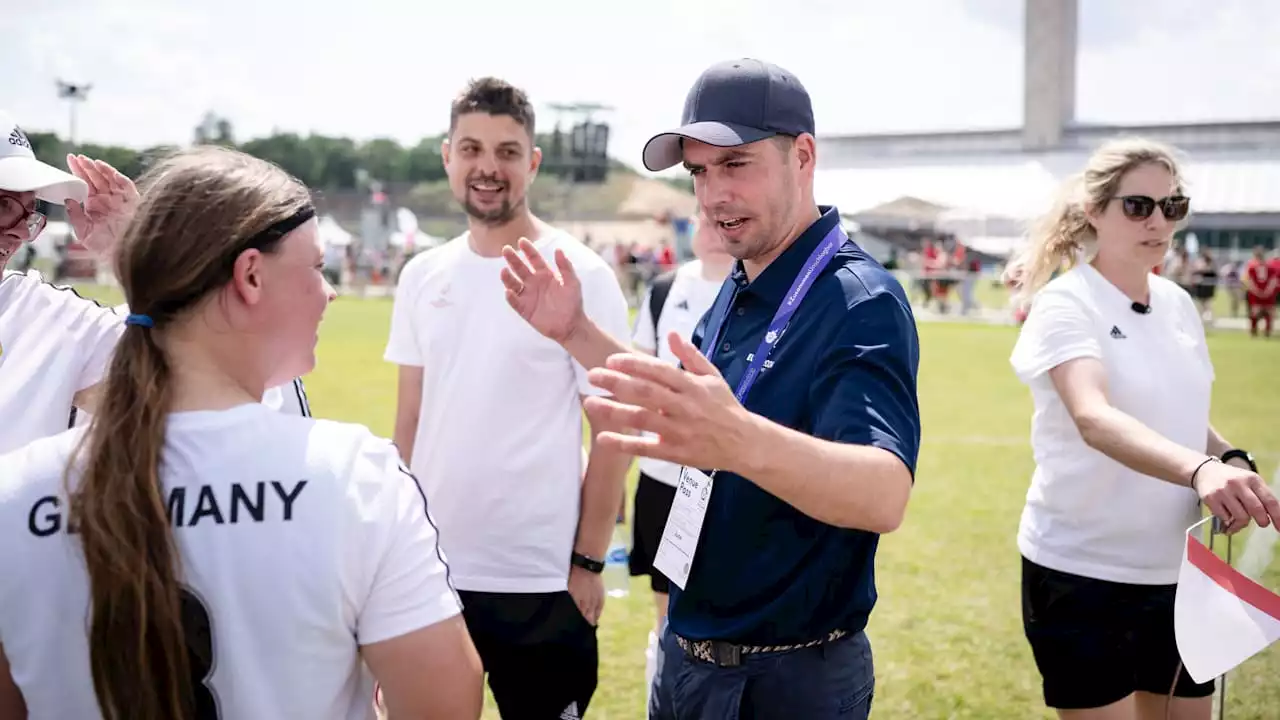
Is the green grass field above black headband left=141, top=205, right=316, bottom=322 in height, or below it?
below

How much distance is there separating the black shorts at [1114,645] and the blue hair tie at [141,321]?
293 cm

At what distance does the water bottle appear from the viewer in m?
6.11

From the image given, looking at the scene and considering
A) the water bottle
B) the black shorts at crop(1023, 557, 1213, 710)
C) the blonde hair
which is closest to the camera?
the black shorts at crop(1023, 557, 1213, 710)

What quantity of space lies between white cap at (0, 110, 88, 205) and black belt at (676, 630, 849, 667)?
2.17 metres

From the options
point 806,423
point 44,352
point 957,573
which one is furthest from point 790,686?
point 957,573

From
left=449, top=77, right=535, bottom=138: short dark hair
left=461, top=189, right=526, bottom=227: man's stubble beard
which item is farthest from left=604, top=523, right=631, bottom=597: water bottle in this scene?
left=449, top=77, right=535, bottom=138: short dark hair

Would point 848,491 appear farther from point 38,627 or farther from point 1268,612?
point 1268,612

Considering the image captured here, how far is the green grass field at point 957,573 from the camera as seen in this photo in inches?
197

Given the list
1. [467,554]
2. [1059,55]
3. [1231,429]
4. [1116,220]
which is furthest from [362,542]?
[1059,55]

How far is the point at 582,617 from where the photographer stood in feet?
12.2

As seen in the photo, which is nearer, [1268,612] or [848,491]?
[848,491]

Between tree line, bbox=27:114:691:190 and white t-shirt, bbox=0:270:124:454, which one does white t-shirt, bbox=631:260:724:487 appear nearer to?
white t-shirt, bbox=0:270:124:454

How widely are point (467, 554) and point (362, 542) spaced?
6.87ft

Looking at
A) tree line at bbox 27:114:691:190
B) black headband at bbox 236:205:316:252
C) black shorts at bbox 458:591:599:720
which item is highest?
tree line at bbox 27:114:691:190
